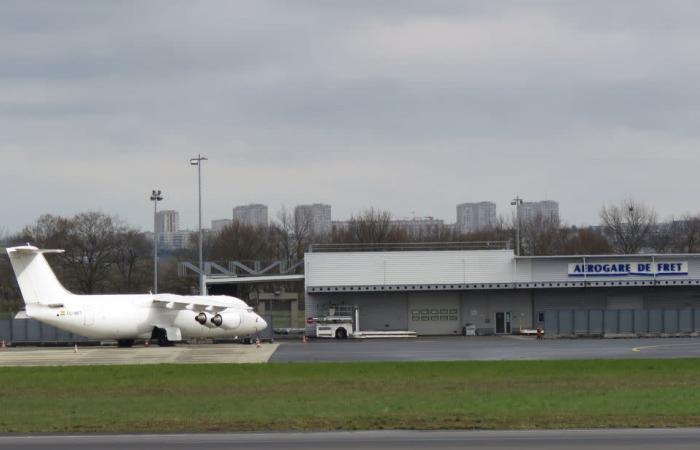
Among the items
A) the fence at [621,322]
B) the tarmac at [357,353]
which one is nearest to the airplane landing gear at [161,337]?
the tarmac at [357,353]

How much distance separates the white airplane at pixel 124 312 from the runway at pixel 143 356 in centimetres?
142

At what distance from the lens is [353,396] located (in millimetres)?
30109

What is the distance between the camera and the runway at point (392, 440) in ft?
65.8

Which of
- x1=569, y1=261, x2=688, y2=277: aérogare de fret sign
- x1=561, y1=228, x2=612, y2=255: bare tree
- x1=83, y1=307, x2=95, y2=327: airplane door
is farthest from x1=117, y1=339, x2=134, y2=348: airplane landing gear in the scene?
x1=561, y1=228, x2=612, y2=255: bare tree

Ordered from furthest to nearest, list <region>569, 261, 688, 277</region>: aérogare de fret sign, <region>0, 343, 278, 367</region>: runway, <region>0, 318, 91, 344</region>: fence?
<region>569, 261, 688, 277</region>: aérogare de fret sign
<region>0, 318, 91, 344</region>: fence
<region>0, 343, 278, 367</region>: runway

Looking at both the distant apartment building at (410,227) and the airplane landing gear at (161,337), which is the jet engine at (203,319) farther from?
the distant apartment building at (410,227)

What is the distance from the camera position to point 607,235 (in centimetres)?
13450

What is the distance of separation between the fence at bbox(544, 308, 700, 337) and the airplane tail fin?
103 ft

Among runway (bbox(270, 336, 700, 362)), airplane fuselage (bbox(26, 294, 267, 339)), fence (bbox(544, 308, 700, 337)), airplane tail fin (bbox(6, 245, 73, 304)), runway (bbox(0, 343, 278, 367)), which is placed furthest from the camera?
fence (bbox(544, 308, 700, 337))

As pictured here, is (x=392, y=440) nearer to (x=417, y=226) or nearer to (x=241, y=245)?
(x=241, y=245)

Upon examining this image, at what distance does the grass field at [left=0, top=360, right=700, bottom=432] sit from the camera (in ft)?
79.3

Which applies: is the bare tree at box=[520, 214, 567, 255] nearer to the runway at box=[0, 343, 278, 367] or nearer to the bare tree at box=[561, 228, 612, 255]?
the bare tree at box=[561, 228, 612, 255]

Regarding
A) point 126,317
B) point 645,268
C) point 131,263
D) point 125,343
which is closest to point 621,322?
point 645,268

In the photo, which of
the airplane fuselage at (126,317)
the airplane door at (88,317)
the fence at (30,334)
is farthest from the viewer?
the fence at (30,334)
